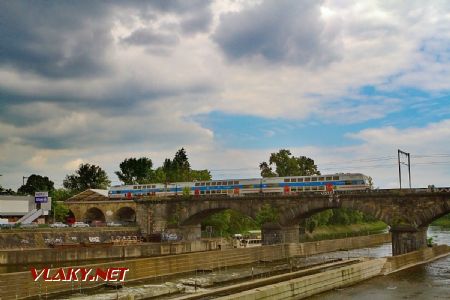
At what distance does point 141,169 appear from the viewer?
181 metres

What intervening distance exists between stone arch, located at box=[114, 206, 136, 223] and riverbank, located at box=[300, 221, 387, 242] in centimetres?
4060

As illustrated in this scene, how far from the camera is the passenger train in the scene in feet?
275

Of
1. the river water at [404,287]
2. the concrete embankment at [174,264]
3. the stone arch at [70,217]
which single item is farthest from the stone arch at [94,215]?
the river water at [404,287]

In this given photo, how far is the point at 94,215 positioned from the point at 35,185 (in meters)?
65.6

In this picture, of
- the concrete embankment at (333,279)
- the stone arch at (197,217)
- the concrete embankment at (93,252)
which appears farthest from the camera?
the stone arch at (197,217)

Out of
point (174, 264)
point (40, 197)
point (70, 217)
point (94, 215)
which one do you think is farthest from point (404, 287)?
point (70, 217)

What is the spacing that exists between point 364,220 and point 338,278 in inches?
4679

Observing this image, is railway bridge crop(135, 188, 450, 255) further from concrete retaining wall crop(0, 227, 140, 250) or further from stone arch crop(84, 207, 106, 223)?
stone arch crop(84, 207, 106, 223)

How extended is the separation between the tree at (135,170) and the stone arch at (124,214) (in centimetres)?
5122

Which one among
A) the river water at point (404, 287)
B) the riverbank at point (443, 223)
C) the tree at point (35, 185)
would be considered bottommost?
the riverbank at point (443, 223)

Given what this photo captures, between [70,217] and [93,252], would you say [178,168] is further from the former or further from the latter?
[93,252]

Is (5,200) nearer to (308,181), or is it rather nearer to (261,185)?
(261,185)

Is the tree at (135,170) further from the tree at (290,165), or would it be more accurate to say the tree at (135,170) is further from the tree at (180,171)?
the tree at (290,165)

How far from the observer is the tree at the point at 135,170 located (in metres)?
181
